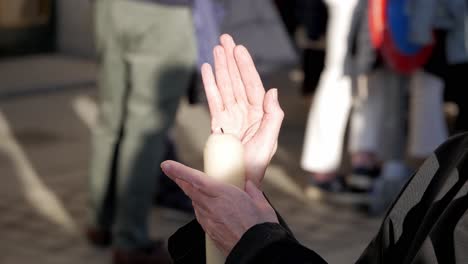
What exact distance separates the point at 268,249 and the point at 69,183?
4.64 m

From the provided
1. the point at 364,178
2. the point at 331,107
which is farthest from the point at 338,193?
the point at 331,107

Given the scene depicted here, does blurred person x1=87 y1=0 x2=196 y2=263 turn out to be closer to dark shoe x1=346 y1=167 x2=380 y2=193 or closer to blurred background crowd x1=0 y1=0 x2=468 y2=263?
blurred background crowd x1=0 y1=0 x2=468 y2=263

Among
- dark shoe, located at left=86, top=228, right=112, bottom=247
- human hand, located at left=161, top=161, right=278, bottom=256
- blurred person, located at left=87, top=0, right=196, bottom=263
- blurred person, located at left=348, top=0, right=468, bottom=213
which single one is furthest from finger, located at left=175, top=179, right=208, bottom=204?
blurred person, located at left=348, top=0, right=468, bottom=213

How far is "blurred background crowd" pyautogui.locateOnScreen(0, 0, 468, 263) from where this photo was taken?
15.6 ft

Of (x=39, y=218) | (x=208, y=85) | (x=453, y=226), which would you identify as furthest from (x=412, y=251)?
(x=39, y=218)

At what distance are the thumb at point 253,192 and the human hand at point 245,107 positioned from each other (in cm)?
4

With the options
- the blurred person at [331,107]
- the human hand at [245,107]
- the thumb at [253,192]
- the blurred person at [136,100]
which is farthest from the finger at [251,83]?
the blurred person at [331,107]

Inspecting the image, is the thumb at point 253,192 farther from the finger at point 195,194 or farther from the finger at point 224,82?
the finger at point 224,82

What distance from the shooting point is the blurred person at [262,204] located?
6.26ft

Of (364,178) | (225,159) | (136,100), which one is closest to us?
(225,159)

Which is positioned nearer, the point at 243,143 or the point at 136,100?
the point at 243,143

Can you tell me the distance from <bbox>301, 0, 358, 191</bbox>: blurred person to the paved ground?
0.20 m

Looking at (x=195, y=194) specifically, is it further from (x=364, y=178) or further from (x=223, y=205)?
(x=364, y=178)

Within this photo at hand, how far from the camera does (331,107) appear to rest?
595 centimetres
